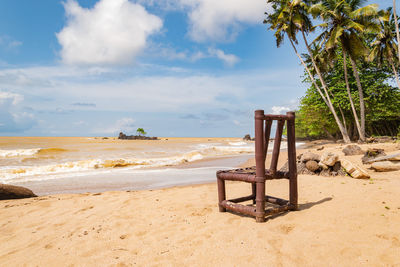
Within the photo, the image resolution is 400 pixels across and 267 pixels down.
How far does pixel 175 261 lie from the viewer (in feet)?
9.50

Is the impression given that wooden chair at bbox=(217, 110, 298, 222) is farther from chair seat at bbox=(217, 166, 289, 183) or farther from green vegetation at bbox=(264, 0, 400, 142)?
green vegetation at bbox=(264, 0, 400, 142)

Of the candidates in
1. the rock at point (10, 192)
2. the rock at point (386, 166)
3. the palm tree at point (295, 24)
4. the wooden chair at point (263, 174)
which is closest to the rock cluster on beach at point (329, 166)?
the rock at point (386, 166)

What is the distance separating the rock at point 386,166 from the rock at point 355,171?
137 cm

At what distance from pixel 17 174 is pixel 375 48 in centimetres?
3054

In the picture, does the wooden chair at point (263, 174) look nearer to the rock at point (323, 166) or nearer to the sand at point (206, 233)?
the sand at point (206, 233)

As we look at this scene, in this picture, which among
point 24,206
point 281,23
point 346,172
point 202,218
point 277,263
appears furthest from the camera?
point 281,23

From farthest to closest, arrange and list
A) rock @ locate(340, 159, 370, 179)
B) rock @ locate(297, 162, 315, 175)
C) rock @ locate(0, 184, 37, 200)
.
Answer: rock @ locate(297, 162, 315, 175)
rock @ locate(0, 184, 37, 200)
rock @ locate(340, 159, 370, 179)

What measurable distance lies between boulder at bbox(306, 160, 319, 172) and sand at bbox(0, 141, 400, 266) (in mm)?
2269

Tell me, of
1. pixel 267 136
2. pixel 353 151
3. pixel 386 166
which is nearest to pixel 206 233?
pixel 267 136

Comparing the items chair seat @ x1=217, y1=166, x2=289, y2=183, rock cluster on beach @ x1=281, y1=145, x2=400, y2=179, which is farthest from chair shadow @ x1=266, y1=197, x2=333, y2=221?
rock cluster on beach @ x1=281, y1=145, x2=400, y2=179

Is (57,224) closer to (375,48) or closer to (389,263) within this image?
(389,263)

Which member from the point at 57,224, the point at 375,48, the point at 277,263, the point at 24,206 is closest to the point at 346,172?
the point at 277,263

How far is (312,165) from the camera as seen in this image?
7914mm

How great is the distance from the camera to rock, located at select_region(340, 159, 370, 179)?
Result: 652 cm
